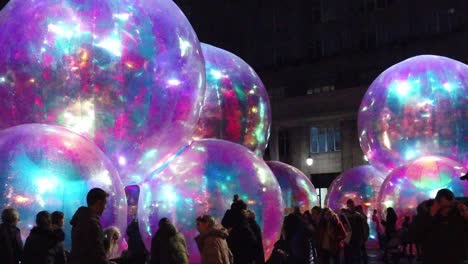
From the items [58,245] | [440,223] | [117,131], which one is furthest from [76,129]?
[440,223]

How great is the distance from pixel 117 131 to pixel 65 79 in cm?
85

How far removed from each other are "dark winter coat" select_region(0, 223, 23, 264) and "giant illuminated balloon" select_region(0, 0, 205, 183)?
173 centimetres

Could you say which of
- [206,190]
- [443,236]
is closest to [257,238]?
[206,190]

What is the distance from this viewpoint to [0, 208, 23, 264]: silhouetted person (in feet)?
22.4

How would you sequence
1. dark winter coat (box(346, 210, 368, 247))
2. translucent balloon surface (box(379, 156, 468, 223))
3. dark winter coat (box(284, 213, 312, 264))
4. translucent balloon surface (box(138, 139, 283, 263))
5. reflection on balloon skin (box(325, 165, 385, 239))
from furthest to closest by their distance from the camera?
1. reflection on balloon skin (box(325, 165, 385, 239))
2. translucent balloon surface (box(379, 156, 468, 223))
3. dark winter coat (box(346, 210, 368, 247))
4. dark winter coat (box(284, 213, 312, 264))
5. translucent balloon surface (box(138, 139, 283, 263))

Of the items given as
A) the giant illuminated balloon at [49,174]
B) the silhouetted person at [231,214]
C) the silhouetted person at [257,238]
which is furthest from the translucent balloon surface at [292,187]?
the giant illuminated balloon at [49,174]

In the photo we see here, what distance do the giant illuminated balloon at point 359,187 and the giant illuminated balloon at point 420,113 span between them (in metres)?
1.80

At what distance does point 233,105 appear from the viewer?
1212 centimetres

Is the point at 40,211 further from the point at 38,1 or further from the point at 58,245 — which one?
the point at 38,1

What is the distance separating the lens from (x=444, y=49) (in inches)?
1323

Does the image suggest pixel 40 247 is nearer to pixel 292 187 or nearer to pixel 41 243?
pixel 41 243

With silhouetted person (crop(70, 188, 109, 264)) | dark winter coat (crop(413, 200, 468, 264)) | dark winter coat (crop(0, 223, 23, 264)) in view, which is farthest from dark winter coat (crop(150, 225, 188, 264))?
dark winter coat (crop(413, 200, 468, 264))

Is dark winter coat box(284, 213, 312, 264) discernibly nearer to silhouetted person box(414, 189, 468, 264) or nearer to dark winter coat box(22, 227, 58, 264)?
dark winter coat box(22, 227, 58, 264)

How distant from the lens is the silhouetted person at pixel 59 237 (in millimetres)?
6785
